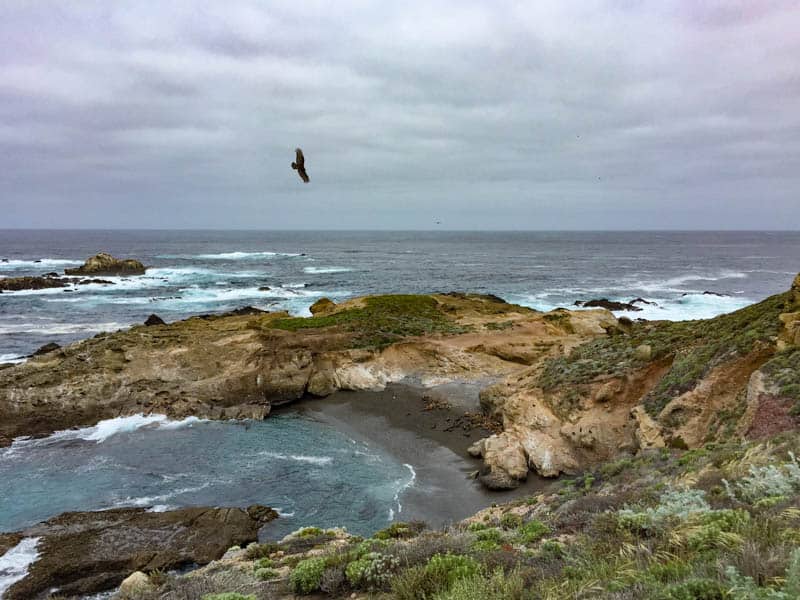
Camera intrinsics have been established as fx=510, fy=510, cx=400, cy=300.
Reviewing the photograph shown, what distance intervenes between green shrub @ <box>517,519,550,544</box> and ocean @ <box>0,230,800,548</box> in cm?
700

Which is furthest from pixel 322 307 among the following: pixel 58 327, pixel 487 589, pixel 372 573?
pixel 487 589

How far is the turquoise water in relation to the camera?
15.0 m

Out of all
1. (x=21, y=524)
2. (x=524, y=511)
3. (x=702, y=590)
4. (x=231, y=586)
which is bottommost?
(x=21, y=524)

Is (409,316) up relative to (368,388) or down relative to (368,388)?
up

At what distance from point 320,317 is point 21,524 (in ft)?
60.5

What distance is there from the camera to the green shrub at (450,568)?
562 cm

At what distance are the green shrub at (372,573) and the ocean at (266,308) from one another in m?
7.95

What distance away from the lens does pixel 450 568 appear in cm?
586

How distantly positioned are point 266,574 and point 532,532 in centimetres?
408

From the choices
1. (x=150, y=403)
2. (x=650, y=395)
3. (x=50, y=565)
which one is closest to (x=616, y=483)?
(x=650, y=395)

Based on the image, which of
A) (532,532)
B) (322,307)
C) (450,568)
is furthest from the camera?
(322,307)

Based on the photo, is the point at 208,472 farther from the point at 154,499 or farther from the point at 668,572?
the point at 668,572

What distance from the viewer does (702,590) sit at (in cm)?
418

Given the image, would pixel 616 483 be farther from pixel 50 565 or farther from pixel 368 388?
pixel 368 388
